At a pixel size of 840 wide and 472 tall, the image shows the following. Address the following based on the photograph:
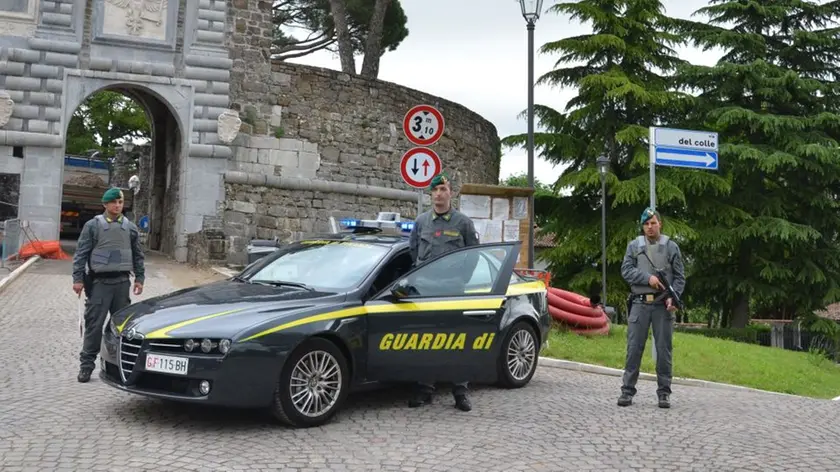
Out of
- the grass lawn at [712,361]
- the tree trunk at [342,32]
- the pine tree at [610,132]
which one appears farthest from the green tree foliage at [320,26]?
the grass lawn at [712,361]

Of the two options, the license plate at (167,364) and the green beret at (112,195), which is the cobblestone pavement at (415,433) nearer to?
the license plate at (167,364)

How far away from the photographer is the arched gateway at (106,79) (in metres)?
18.8

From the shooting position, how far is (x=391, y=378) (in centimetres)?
612

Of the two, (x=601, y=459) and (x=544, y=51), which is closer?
(x=601, y=459)

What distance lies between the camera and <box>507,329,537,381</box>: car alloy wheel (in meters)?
7.49

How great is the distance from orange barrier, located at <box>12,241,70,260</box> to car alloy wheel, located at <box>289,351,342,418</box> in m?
14.9

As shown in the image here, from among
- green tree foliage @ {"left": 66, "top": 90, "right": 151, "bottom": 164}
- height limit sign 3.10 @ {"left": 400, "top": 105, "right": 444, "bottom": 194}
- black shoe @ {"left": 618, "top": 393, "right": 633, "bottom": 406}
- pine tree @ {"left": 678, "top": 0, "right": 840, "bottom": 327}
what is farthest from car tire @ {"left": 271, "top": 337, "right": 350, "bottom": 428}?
green tree foliage @ {"left": 66, "top": 90, "right": 151, "bottom": 164}

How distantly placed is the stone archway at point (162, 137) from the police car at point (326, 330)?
14034mm

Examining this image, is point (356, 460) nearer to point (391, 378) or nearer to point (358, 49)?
point (391, 378)

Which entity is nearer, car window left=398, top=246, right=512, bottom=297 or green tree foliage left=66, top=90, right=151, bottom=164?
car window left=398, top=246, right=512, bottom=297

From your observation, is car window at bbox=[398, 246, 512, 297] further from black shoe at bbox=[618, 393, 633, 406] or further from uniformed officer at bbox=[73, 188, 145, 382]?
uniformed officer at bbox=[73, 188, 145, 382]

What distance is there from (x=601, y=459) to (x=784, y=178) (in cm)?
2037

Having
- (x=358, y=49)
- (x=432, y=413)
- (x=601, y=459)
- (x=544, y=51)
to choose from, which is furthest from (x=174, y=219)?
(x=601, y=459)

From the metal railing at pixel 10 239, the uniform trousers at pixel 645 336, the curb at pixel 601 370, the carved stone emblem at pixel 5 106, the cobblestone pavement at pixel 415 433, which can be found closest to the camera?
the cobblestone pavement at pixel 415 433
